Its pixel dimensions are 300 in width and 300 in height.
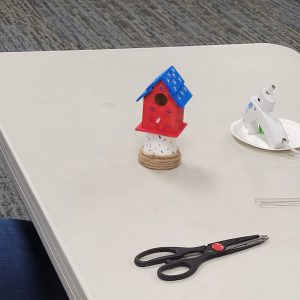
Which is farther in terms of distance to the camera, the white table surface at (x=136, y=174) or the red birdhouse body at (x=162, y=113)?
the red birdhouse body at (x=162, y=113)

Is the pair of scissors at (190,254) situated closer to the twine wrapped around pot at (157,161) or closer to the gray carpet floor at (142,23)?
the twine wrapped around pot at (157,161)

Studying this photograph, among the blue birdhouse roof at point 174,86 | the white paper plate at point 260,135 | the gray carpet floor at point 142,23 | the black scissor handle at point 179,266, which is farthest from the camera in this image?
the gray carpet floor at point 142,23

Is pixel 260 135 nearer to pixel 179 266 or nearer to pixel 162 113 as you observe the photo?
pixel 162 113

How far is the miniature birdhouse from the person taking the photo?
0.88 metres

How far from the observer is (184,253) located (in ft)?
2.35

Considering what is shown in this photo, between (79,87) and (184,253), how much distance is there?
0.48 metres

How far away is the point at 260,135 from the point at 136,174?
236 millimetres

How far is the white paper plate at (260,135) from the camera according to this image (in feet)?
3.20

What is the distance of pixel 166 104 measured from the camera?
2.91ft

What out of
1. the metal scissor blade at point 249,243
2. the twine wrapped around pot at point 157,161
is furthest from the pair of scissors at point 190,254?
the twine wrapped around pot at point 157,161

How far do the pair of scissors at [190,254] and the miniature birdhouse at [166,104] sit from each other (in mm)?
203

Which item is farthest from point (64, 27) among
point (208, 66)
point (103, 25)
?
point (208, 66)

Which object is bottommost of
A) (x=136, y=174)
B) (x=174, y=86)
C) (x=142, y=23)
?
(x=142, y=23)

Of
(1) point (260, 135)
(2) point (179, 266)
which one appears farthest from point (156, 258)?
(1) point (260, 135)
